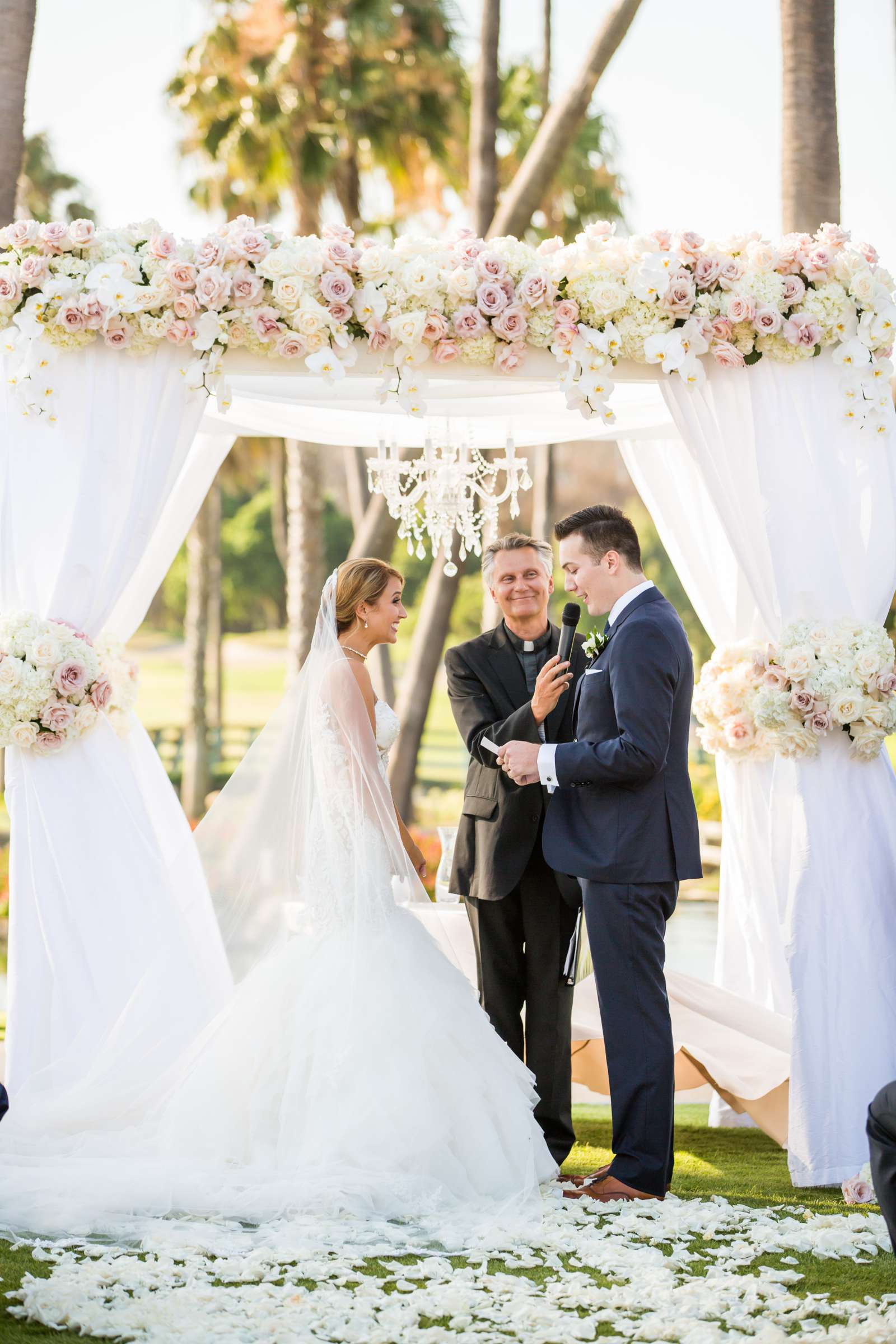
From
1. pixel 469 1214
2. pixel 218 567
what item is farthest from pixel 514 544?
pixel 218 567

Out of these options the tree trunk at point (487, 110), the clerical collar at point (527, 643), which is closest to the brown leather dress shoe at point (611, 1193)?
the clerical collar at point (527, 643)

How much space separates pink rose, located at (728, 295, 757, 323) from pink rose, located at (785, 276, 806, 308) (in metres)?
0.12

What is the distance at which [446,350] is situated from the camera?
445 centimetres

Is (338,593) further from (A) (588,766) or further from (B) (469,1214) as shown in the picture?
(B) (469,1214)

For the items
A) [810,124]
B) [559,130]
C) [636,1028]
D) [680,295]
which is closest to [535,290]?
[680,295]

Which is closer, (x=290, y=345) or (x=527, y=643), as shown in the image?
(x=290, y=345)

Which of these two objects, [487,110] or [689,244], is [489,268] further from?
[487,110]

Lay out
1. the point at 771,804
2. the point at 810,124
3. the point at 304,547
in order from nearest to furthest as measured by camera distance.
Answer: the point at 771,804
the point at 810,124
the point at 304,547

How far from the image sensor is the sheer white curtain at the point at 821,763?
14.2 ft

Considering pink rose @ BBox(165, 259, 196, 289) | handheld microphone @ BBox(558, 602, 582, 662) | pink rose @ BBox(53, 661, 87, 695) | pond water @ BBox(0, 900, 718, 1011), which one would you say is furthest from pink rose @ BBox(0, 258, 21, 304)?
pond water @ BBox(0, 900, 718, 1011)

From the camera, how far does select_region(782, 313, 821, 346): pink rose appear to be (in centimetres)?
445

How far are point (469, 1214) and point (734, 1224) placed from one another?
757 millimetres

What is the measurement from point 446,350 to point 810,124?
3407 mm

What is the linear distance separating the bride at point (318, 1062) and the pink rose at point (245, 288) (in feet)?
2.97
